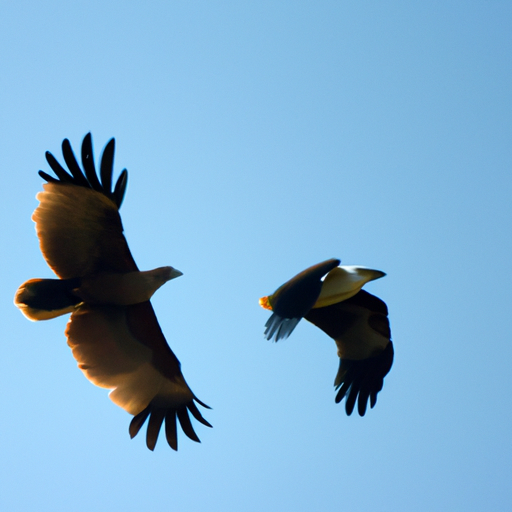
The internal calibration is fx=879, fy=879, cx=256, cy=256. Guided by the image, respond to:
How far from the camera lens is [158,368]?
9.04 meters

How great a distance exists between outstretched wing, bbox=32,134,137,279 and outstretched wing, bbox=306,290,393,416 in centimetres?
241

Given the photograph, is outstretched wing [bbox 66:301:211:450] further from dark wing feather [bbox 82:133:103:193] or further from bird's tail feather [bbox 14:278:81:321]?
dark wing feather [bbox 82:133:103:193]

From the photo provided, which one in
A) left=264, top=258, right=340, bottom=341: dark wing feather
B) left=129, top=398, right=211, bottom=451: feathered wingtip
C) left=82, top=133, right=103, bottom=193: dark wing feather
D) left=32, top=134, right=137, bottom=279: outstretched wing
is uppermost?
left=82, top=133, right=103, bottom=193: dark wing feather

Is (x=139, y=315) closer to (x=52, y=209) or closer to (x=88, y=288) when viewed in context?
(x=88, y=288)

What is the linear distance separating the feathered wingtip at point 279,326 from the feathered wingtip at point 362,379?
1.74m

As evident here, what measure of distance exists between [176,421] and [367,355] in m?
2.18

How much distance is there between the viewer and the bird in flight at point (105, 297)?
318 inches

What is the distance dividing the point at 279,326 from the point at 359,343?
Answer: 6.10ft

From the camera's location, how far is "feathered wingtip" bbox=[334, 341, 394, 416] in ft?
30.7

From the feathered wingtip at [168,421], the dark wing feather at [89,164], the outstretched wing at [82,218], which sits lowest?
the feathered wingtip at [168,421]

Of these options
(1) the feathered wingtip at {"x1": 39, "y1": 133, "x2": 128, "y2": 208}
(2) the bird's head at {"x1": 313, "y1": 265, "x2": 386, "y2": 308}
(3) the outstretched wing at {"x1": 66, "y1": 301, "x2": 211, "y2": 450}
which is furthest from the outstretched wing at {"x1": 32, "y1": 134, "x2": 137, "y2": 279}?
(2) the bird's head at {"x1": 313, "y1": 265, "x2": 386, "y2": 308}

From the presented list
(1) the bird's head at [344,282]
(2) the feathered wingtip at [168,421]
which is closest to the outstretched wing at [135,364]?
(2) the feathered wingtip at [168,421]

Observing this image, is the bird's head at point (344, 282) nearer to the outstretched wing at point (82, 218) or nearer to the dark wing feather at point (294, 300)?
the dark wing feather at point (294, 300)

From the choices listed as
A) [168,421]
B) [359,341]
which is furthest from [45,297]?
[359,341]
